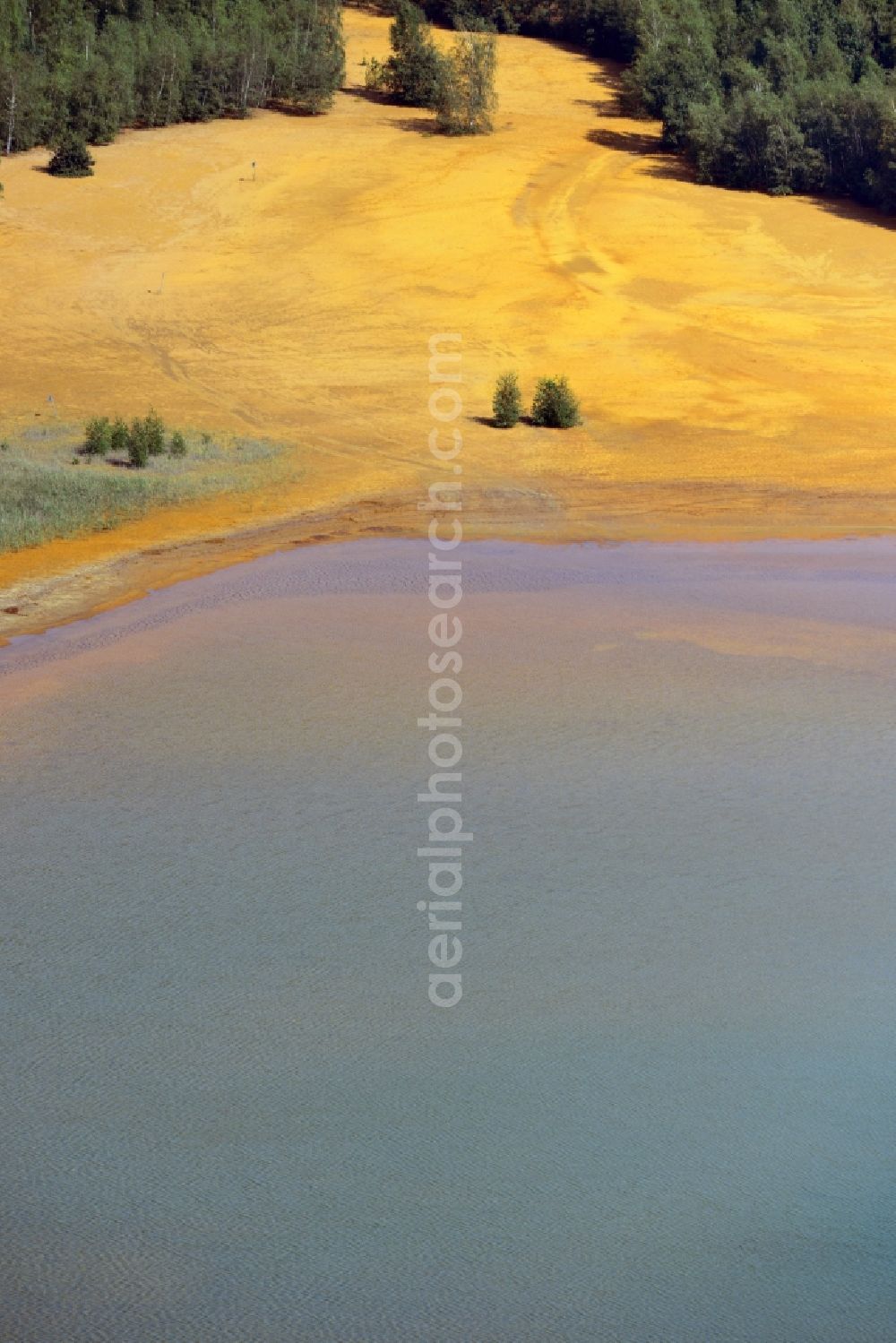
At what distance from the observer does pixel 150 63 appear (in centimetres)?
3506

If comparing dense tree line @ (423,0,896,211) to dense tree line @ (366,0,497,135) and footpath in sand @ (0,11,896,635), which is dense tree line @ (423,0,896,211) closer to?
footpath in sand @ (0,11,896,635)

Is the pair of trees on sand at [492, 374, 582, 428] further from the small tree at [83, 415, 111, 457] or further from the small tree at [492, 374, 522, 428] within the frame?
the small tree at [83, 415, 111, 457]

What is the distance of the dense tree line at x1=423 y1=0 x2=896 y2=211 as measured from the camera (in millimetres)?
31188

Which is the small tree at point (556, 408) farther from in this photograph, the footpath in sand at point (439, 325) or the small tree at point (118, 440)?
the small tree at point (118, 440)

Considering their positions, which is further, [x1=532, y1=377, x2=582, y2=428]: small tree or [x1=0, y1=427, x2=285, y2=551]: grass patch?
[x1=532, y1=377, x2=582, y2=428]: small tree

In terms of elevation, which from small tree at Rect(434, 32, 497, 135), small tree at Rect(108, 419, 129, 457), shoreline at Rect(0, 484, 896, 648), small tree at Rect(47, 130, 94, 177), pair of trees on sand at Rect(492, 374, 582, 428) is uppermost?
small tree at Rect(434, 32, 497, 135)

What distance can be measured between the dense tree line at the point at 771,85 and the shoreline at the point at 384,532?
16.6 m

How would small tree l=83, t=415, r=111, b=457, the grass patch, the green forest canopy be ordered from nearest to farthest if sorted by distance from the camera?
the grass patch < small tree l=83, t=415, r=111, b=457 < the green forest canopy

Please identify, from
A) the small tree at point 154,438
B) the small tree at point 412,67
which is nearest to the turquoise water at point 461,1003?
the small tree at point 154,438

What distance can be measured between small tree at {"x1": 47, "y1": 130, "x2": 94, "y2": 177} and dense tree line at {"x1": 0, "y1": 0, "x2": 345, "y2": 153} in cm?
137

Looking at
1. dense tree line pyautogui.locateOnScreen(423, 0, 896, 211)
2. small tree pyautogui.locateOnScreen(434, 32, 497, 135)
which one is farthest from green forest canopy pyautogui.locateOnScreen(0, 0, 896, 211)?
small tree pyautogui.locateOnScreen(434, 32, 497, 135)

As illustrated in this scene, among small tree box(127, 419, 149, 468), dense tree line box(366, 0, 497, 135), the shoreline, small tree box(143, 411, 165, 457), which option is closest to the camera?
the shoreline

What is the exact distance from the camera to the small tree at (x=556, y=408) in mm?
18531

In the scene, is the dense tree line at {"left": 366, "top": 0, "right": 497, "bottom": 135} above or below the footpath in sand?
above
